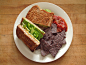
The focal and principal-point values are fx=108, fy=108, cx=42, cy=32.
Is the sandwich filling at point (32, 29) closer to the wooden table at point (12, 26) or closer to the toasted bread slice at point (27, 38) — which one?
the toasted bread slice at point (27, 38)

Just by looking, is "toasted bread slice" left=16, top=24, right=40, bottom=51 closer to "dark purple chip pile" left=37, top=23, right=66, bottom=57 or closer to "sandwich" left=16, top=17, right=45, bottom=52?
"sandwich" left=16, top=17, right=45, bottom=52

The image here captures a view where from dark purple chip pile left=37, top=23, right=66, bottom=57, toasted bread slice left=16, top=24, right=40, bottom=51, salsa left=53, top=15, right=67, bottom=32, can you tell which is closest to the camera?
toasted bread slice left=16, top=24, right=40, bottom=51

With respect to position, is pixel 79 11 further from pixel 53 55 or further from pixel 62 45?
pixel 53 55

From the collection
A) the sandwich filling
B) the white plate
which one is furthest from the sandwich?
the white plate

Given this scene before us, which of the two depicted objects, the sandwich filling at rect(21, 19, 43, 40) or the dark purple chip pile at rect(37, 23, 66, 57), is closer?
the sandwich filling at rect(21, 19, 43, 40)

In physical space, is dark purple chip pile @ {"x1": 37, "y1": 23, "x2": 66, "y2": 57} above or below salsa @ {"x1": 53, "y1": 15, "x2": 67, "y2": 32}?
below

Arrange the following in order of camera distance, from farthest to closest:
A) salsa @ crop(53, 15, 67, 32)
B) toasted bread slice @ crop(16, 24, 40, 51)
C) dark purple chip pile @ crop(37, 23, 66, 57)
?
1. salsa @ crop(53, 15, 67, 32)
2. dark purple chip pile @ crop(37, 23, 66, 57)
3. toasted bread slice @ crop(16, 24, 40, 51)
